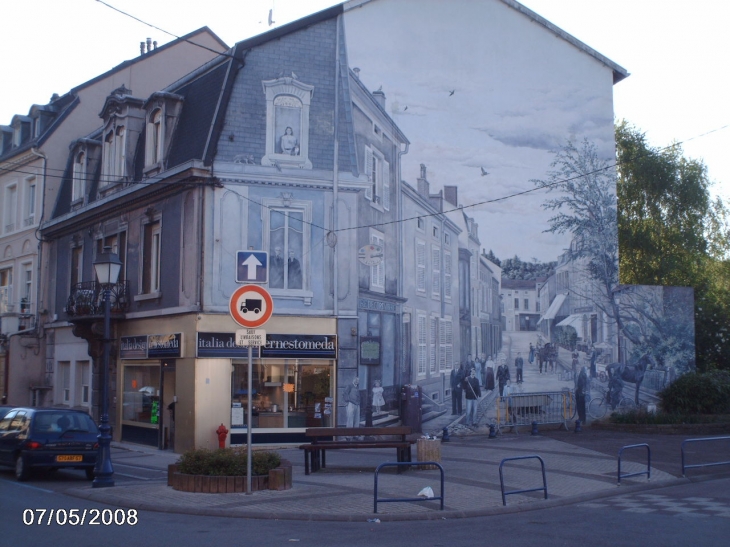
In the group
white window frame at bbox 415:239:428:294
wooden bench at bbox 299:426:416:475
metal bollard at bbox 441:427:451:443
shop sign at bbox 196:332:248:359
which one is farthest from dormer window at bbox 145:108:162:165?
metal bollard at bbox 441:427:451:443

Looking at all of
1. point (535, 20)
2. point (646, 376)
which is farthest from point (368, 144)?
point (646, 376)

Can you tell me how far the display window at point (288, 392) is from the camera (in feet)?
69.1

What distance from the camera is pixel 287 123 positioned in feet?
71.7

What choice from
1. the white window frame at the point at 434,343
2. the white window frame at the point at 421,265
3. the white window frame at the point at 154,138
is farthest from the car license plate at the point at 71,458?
the white window frame at the point at 421,265

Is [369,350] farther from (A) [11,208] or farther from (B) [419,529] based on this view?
(A) [11,208]

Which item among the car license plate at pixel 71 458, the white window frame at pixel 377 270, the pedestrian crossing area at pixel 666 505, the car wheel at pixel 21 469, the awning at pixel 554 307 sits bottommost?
the pedestrian crossing area at pixel 666 505

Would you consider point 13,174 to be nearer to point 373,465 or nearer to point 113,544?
point 373,465

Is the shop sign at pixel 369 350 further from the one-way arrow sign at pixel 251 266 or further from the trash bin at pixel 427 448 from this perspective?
the one-way arrow sign at pixel 251 266

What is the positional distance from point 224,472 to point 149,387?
11.1 metres

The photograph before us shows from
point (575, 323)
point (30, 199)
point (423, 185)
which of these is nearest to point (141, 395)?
point (423, 185)

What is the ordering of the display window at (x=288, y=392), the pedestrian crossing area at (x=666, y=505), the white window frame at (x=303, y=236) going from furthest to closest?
1. the white window frame at (x=303, y=236)
2. the display window at (x=288, y=392)
3. the pedestrian crossing area at (x=666, y=505)

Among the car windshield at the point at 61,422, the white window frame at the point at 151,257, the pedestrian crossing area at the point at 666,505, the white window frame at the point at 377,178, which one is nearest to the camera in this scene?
the pedestrian crossing area at the point at 666,505

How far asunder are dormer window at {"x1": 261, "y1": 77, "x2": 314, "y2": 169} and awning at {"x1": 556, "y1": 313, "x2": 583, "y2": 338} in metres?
10.9

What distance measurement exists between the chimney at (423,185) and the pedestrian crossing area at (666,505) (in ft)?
45.3
